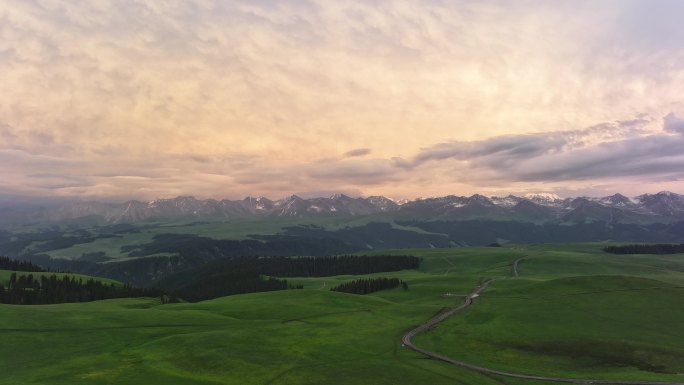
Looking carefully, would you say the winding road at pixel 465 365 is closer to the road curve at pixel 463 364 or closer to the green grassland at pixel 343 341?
the road curve at pixel 463 364

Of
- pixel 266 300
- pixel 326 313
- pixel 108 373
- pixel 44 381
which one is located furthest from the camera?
pixel 266 300

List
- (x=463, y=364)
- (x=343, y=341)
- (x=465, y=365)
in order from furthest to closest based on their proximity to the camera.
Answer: (x=343, y=341) < (x=463, y=364) < (x=465, y=365)

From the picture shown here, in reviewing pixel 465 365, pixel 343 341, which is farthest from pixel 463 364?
pixel 343 341

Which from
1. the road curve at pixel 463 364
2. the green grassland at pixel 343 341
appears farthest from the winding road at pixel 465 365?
the green grassland at pixel 343 341

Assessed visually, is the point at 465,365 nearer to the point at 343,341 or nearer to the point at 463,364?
the point at 463,364

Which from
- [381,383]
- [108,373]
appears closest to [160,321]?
[108,373]

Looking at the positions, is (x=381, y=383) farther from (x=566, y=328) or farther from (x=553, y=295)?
(x=553, y=295)

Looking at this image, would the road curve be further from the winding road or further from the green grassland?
the green grassland

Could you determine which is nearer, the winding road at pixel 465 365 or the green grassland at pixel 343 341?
the winding road at pixel 465 365
